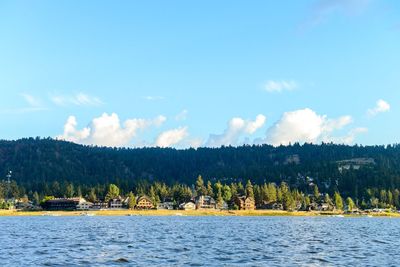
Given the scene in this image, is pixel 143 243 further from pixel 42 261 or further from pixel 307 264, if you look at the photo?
pixel 307 264

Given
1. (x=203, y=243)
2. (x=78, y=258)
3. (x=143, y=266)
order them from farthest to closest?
(x=203, y=243), (x=78, y=258), (x=143, y=266)

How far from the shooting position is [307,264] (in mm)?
56000

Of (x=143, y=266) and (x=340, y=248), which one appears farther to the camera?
(x=340, y=248)

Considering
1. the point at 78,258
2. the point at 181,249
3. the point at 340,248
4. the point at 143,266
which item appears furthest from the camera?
the point at 340,248

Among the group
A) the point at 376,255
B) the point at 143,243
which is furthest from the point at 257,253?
the point at 143,243

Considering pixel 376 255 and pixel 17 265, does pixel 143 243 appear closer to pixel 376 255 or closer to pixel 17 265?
pixel 17 265

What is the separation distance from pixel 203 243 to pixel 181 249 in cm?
1071

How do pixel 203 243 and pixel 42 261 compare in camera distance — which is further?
pixel 203 243

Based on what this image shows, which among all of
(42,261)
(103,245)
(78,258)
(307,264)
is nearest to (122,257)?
(78,258)

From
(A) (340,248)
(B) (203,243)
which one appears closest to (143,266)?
(B) (203,243)

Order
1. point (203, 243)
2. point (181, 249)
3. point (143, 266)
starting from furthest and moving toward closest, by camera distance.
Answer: point (203, 243) < point (181, 249) < point (143, 266)

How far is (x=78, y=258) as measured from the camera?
59000 mm

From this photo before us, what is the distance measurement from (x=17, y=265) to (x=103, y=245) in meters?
22.3

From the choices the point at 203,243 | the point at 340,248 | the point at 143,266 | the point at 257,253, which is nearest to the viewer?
the point at 143,266
